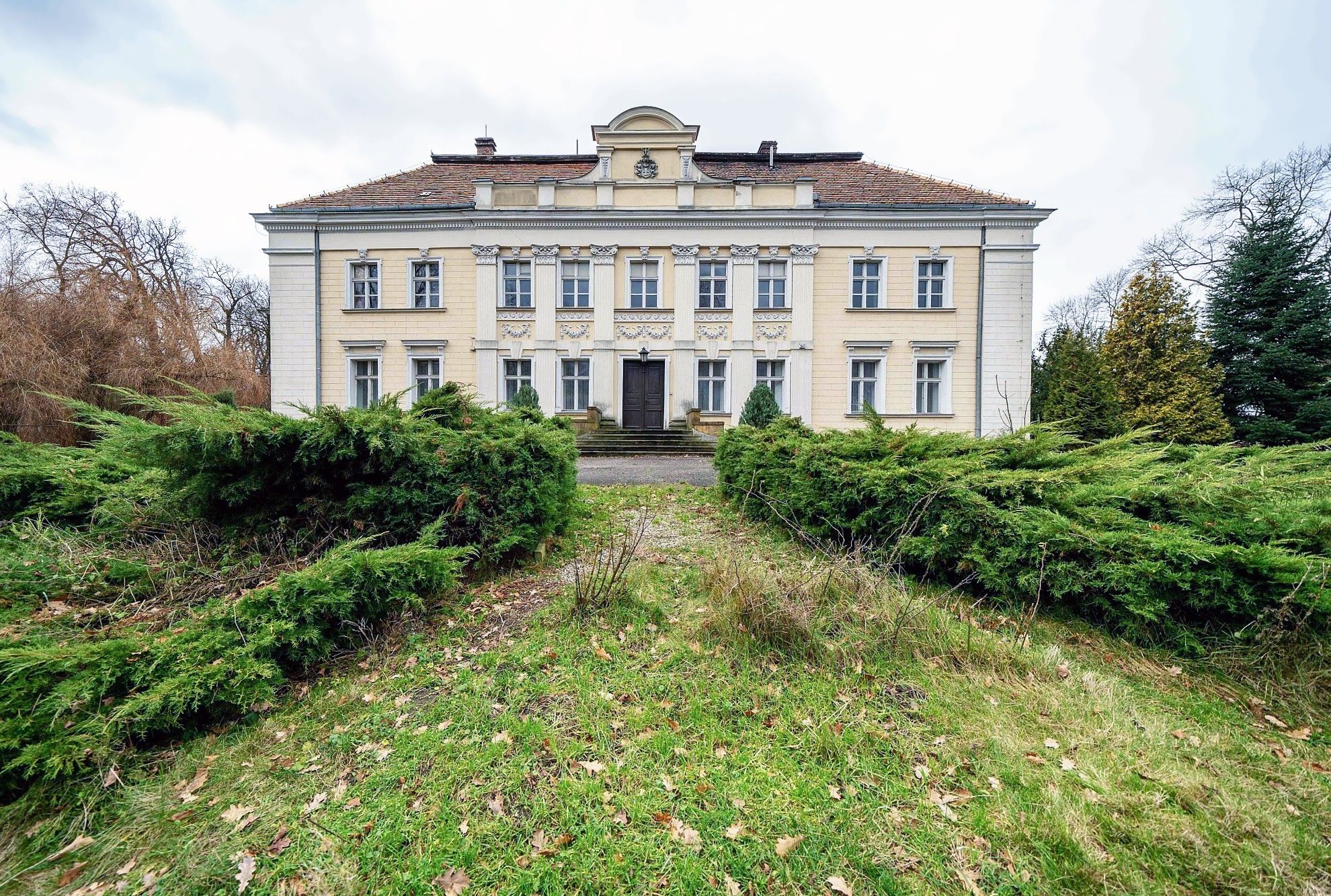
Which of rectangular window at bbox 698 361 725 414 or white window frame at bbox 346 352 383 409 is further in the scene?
rectangular window at bbox 698 361 725 414

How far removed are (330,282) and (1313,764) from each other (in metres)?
21.3

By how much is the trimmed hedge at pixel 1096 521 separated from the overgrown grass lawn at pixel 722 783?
1.52 ft

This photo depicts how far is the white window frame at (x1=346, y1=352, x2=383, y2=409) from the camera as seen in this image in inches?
641

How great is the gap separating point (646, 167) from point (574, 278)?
4430 millimetres

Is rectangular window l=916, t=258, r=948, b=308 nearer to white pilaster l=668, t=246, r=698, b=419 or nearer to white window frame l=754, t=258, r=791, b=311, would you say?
white window frame l=754, t=258, r=791, b=311

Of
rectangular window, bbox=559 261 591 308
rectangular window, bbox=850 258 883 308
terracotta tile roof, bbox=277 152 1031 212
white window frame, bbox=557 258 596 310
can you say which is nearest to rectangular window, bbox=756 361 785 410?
rectangular window, bbox=850 258 883 308

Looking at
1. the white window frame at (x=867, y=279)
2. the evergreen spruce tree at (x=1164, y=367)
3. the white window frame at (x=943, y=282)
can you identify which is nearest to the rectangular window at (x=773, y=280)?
the white window frame at (x=867, y=279)

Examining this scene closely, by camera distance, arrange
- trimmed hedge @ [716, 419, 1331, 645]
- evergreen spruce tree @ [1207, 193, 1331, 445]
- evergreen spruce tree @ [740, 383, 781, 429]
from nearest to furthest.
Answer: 1. trimmed hedge @ [716, 419, 1331, 645]
2. evergreen spruce tree @ [740, 383, 781, 429]
3. evergreen spruce tree @ [1207, 193, 1331, 445]

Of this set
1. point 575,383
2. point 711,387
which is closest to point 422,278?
point 575,383

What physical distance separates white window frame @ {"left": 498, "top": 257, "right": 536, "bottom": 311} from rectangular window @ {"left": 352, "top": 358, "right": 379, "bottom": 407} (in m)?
4.84

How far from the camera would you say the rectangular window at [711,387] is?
54.1 feet

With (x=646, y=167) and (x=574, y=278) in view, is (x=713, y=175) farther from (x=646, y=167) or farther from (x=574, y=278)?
(x=574, y=278)

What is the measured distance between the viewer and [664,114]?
51.9 feet

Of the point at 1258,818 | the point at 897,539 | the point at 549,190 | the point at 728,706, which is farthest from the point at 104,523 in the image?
the point at 549,190
